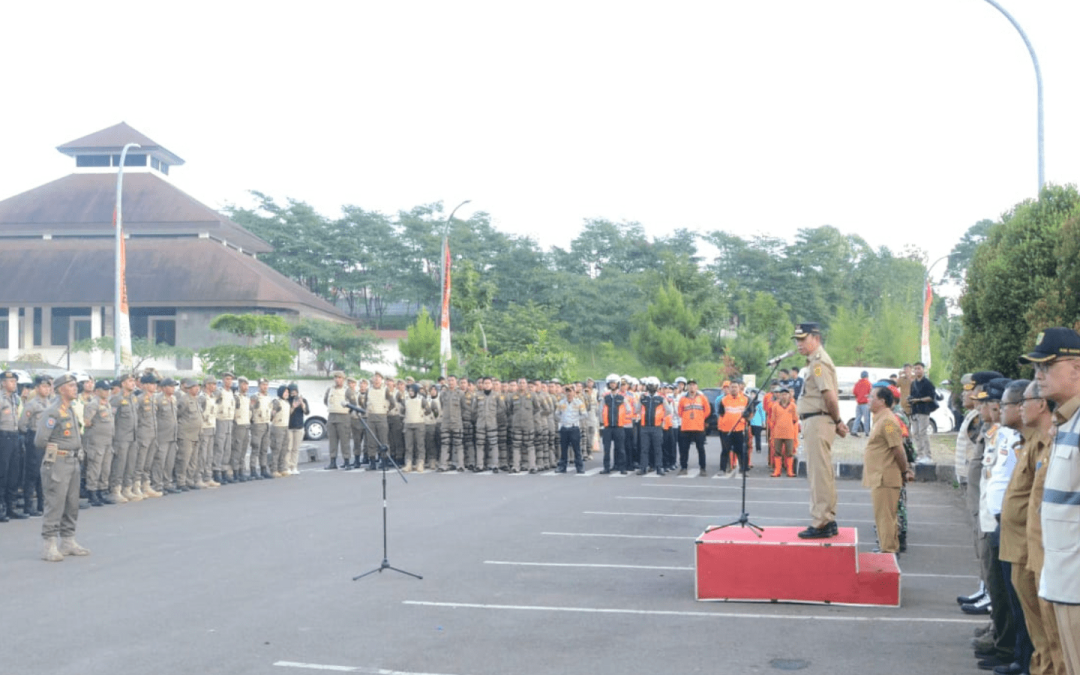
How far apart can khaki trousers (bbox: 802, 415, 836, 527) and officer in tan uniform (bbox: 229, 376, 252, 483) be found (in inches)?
580

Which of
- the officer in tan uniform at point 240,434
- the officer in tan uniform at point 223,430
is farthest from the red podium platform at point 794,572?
the officer in tan uniform at point 240,434

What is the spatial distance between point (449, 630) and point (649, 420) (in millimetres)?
15488

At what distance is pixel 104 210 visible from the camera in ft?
167

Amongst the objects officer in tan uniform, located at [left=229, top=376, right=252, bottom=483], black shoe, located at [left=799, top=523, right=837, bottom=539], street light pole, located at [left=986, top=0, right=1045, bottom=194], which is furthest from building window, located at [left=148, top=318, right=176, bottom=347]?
black shoe, located at [left=799, top=523, right=837, bottom=539]

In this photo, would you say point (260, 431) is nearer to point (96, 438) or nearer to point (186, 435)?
point (186, 435)

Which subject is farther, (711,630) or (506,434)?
(506,434)

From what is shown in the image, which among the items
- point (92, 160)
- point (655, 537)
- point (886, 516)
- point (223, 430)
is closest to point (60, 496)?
point (655, 537)

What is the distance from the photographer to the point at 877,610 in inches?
369

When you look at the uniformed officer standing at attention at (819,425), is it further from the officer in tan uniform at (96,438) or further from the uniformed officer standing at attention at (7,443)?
the officer in tan uniform at (96,438)

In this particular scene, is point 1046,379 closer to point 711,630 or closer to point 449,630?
point 711,630

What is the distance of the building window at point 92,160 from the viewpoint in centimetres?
5381

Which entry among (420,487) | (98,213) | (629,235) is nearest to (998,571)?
(420,487)

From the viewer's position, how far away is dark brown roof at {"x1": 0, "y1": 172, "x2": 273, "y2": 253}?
50625 millimetres

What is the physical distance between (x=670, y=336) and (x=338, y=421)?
98.5ft
